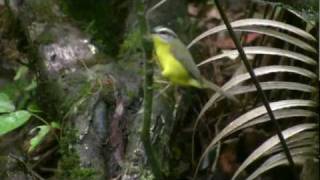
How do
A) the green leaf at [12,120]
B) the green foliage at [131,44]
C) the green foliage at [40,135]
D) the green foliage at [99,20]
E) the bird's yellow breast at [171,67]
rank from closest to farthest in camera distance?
the bird's yellow breast at [171,67]
the green leaf at [12,120]
the green foliage at [40,135]
the green foliage at [131,44]
the green foliage at [99,20]

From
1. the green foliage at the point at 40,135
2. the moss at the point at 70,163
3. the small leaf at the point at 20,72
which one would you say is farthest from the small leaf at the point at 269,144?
the small leaf at the point at 20,72

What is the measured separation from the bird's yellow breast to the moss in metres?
0.75

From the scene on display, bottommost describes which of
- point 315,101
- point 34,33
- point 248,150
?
point 34,33

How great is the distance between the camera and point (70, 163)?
165cm

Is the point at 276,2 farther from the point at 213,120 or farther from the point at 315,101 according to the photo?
the point at 213,120

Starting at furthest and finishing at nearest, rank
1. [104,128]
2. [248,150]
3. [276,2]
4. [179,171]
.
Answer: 1. [248,150]
2. [179,171]
3. [104,128]
4. [276,2]

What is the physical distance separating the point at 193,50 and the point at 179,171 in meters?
0.48

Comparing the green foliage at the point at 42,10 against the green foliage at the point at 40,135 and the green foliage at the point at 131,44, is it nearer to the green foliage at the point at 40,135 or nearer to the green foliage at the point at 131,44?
the green foliage at the point at 131,44

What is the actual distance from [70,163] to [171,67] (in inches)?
33.2

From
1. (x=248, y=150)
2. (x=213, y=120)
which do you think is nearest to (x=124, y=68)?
(x=213, y=120)

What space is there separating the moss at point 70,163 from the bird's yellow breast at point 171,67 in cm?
75

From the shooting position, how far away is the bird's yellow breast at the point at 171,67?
0.90 metres

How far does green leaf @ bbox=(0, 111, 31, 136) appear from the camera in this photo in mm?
1489

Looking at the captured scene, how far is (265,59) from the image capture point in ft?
6.73
